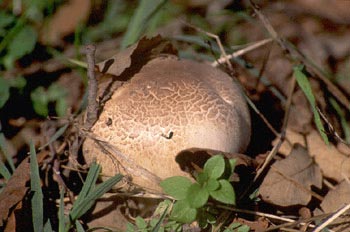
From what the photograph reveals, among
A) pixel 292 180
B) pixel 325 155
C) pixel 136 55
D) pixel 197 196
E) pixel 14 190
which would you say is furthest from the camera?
pixel 325 155

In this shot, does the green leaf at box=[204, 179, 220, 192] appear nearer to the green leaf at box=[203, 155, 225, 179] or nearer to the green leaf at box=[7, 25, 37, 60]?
the green leaf at box=[203, 155, 225, 179]

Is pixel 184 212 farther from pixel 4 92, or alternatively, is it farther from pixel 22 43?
pixel 22 43

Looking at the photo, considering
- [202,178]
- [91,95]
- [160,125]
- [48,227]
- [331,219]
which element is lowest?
[331,219]

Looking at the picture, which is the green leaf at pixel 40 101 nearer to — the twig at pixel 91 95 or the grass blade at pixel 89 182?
the twig at pixel 91 95

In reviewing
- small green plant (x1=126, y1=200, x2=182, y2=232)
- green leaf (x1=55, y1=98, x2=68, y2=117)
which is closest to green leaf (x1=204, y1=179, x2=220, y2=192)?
small green plant (x1=126, y1=200, x2=182, y2=232)

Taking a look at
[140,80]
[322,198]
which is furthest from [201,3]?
[322,198]

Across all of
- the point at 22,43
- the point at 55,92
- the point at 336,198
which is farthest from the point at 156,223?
the point at 22,43

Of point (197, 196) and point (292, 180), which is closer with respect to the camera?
point (197, 196)
